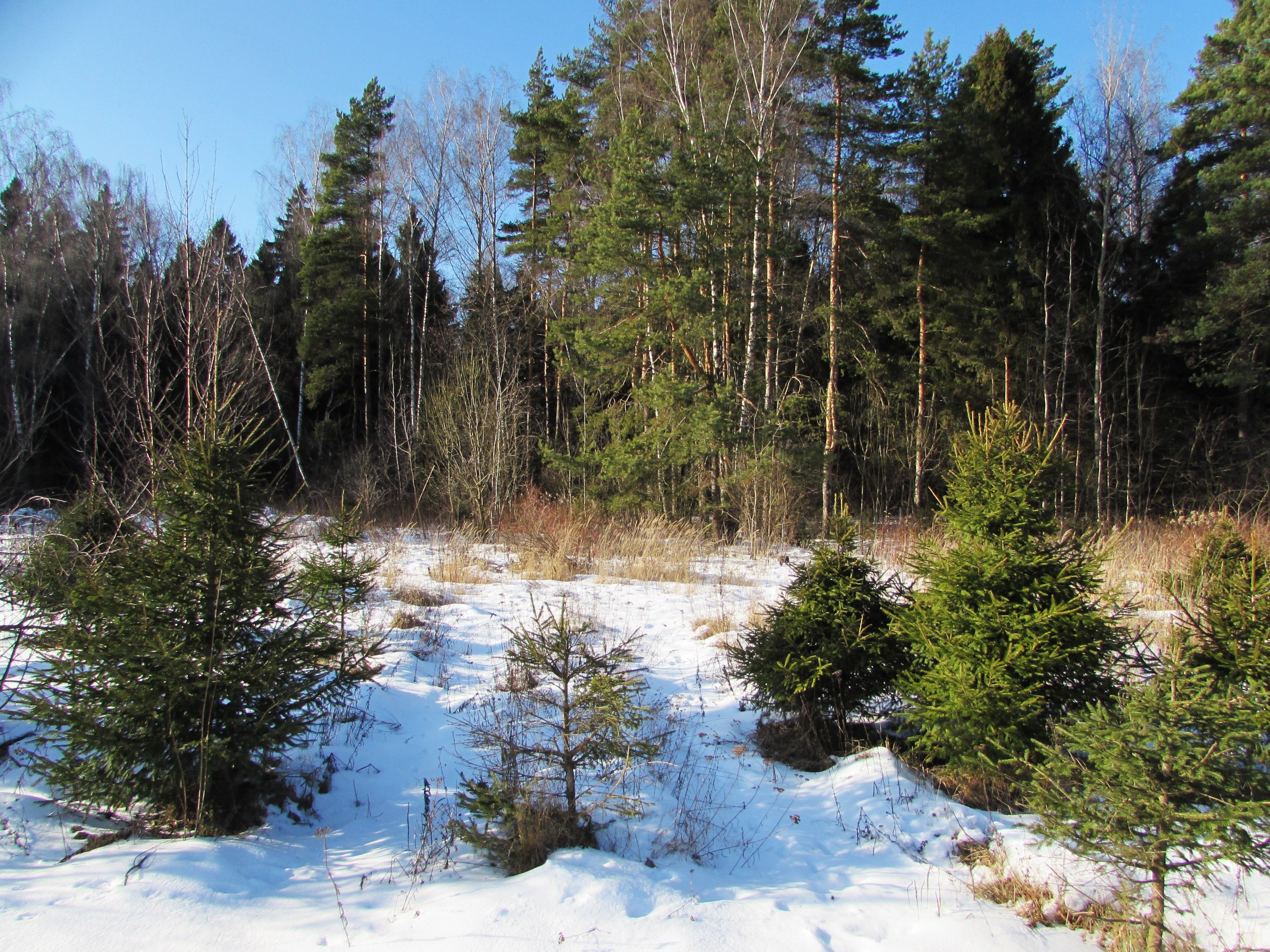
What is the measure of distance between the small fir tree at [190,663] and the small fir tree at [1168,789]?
3.49m

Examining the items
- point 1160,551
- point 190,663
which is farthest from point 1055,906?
point 1160,551

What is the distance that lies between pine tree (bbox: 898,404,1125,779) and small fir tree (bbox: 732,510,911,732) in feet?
1.02

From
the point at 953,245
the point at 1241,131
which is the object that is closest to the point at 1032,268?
the point at 953,245

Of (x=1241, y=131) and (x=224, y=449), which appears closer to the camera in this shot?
Result: (x=224, y=449)

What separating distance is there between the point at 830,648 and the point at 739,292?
11.7 metres

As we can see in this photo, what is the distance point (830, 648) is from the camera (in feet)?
14.3

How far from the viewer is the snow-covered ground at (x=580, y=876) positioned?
2492 mm

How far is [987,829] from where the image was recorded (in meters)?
3.53

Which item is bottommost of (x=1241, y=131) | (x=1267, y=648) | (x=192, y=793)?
(x=192, y=793)

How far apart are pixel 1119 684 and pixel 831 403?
11.9 metres

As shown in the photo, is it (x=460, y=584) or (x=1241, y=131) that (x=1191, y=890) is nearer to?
(x=460, y=584)

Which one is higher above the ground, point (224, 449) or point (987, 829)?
point (224, 449)

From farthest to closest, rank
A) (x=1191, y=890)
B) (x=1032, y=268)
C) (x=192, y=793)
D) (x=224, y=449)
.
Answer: (x=1032, y=268) → (x=224, y=449) → (x=192, y=793) → (x=1191, y=890)

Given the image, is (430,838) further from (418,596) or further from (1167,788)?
(418,596)
